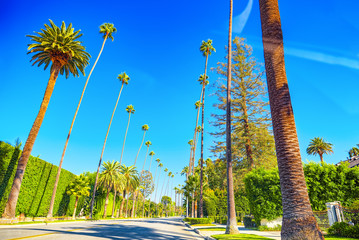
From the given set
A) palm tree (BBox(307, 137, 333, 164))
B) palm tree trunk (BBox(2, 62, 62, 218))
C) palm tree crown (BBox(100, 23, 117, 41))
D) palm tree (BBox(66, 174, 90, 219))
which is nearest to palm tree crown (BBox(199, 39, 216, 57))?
palm tree crown (BBox(100, 23, 117, 41))

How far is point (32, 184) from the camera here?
21078mm

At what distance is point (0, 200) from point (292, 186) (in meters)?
21.6

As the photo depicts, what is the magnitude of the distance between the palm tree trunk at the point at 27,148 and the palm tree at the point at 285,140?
19.9 m

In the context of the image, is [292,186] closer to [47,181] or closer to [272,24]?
[272,24]

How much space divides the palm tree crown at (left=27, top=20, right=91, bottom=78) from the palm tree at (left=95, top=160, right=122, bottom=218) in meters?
22.7

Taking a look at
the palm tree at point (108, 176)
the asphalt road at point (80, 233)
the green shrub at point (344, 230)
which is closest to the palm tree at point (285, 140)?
the green shrub at point (344, 230)

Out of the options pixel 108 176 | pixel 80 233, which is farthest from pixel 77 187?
pixel 80 233

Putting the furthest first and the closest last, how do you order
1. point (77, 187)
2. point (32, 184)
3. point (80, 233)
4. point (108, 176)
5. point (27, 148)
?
point (108, 176) < point (77, 187) < point (32, 184) < point (27, 148) < point (80, 233)

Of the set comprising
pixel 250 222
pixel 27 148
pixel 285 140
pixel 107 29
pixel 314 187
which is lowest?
pixel 250 222

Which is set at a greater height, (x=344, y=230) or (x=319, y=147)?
(x=319, y=147)

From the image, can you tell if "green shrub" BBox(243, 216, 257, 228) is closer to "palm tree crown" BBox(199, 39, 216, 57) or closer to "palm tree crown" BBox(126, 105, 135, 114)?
"palm tree crown" BBox(199, 39, 216, 57)

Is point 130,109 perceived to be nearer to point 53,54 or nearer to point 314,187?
point 53,54

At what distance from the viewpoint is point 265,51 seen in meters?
7.69

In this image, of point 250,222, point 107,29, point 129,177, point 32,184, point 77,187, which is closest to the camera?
point 250,222
